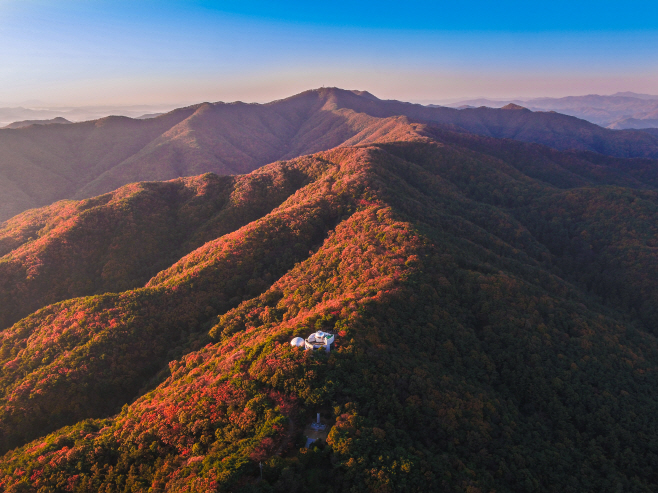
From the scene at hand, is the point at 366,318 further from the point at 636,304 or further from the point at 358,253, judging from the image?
the point at 636,304

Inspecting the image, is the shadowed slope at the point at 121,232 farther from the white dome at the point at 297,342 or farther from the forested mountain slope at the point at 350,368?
the white dome at the point at 297,342

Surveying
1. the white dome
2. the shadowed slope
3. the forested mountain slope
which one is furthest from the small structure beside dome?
the shadowed slope

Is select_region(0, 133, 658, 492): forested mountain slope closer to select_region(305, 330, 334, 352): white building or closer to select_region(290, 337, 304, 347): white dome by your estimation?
select_region(305, 330, 334, 352): white building

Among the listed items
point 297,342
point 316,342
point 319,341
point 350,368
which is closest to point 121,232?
point 297,342

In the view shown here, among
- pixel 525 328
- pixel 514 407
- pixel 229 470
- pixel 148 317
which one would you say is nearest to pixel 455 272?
pixel 525 328

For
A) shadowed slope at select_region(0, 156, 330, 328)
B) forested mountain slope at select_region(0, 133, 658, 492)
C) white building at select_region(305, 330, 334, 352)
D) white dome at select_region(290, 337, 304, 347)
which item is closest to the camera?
forested mountain slope at select_region(0, 133, 658, 492)

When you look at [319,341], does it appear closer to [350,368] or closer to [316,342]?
[316,342]
